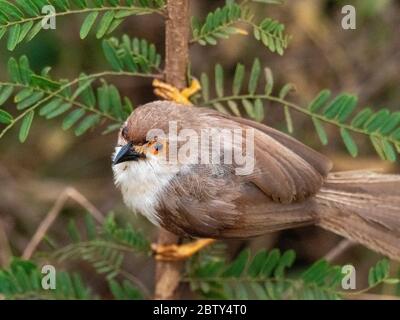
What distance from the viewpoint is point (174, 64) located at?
2.62 m

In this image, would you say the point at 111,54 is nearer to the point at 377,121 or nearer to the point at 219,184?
the point at 219,184

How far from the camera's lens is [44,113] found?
8.24ft

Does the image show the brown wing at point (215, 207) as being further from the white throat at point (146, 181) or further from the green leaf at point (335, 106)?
the green leaf at point (335, 106)

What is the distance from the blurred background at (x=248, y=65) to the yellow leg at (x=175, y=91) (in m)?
1.43

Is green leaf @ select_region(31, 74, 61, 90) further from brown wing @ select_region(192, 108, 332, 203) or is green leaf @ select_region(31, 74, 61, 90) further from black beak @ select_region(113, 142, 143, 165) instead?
brown wing @ select_region(192, 108, 332, 203)

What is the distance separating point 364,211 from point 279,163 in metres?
0.45

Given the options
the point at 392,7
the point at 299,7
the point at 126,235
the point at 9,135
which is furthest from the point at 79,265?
the point at 392,7

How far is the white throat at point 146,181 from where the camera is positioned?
276 centimetres

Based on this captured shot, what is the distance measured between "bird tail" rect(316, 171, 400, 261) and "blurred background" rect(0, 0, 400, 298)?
45.8 inches

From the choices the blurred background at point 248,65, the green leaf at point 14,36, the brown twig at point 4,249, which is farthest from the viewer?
the blurred background at point 248,65

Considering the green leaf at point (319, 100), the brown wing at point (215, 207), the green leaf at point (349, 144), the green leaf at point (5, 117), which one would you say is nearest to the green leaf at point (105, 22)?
the green leaf at point (5, 117)

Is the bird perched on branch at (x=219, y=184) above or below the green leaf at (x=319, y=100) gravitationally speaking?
below

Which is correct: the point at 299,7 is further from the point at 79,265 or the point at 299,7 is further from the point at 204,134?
the point at 79,265

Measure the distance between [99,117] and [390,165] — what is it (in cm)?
209
